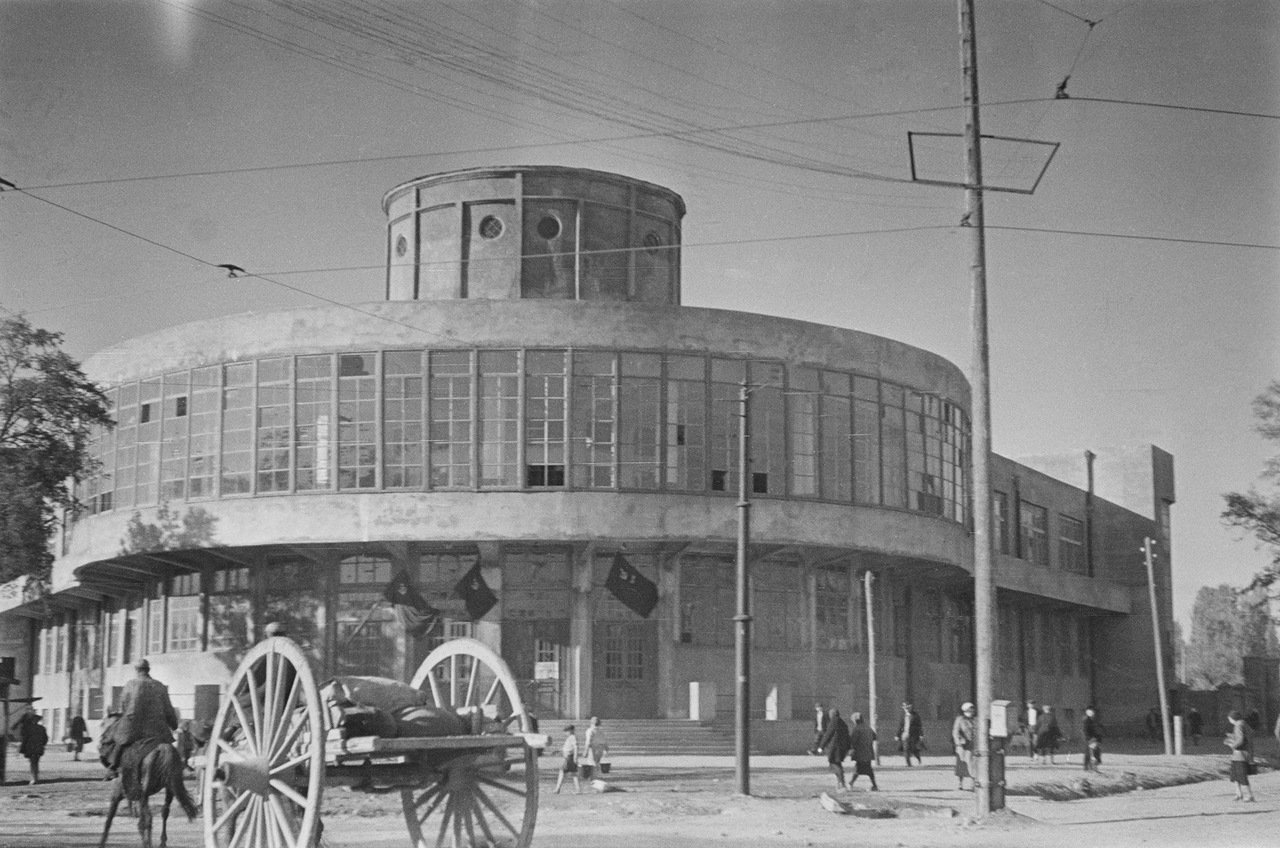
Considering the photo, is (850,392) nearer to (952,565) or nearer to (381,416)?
(952,565)

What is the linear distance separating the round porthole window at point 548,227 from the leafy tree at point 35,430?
12124 millimetres

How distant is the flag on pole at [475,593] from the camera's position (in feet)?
132

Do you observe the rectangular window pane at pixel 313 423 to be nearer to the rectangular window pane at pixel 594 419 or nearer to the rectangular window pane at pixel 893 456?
the rectangular window pane at pixel 594 419

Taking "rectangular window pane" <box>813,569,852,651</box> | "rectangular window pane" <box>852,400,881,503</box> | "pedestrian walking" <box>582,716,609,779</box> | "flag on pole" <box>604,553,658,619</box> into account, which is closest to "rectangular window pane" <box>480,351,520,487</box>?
"flag on pole" <box>604,553,658,619</box>

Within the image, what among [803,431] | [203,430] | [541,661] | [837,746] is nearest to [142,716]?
[837,746]

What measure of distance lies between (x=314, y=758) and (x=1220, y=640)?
381ft

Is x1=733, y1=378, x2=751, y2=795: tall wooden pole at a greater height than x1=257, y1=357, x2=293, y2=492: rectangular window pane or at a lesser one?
lesser

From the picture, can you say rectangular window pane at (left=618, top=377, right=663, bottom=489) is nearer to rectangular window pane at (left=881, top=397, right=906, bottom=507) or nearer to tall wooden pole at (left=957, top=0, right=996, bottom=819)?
rectangular window pane at (left=881, top=397, right=906, bottom=507)

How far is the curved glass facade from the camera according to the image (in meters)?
40.0

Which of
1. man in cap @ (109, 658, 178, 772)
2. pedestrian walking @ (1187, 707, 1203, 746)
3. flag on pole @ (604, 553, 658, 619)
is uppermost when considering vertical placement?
flag on pole @ (604, 553, 658, 619)

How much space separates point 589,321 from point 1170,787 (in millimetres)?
16861

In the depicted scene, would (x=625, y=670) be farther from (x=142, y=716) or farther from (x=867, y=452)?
(x=142, y=716)

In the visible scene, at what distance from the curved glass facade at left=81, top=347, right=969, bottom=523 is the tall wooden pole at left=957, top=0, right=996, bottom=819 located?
56.4 feet

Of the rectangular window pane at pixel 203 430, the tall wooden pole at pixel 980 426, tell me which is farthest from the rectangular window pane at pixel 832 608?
the tall wooden pole at pixel 980 426
